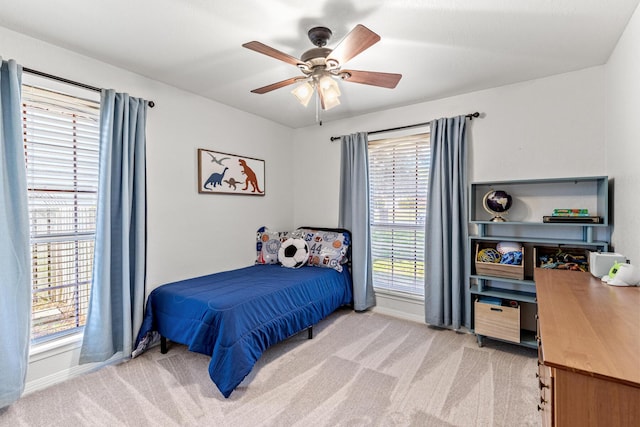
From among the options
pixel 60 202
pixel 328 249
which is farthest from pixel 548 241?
pixel 60 202

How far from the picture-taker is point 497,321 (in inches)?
102

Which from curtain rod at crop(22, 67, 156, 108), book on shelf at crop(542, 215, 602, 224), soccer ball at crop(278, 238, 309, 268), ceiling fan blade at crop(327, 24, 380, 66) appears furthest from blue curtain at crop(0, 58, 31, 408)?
book on shelf at crop(542, 215, 602, 224)

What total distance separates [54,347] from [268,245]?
2.05m

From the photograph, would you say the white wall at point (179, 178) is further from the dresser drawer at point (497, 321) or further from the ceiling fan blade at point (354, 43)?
the dresser drawer at point (497, 321)

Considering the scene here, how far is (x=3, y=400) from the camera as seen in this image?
5.99 feet

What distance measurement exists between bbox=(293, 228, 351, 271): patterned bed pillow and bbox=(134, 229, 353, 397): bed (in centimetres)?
23

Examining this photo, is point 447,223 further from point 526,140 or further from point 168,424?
point 168,424

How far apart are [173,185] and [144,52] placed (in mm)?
1125

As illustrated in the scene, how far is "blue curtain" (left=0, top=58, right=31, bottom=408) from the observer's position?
6.03 feet

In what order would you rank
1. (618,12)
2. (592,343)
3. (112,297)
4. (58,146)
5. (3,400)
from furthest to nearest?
(112,297), (58,146), (3,400), (618,12), (592,343)

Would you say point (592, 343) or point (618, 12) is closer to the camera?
point (592, 343)

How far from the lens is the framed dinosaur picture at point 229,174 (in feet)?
10.1

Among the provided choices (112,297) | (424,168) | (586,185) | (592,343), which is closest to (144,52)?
(112,297)

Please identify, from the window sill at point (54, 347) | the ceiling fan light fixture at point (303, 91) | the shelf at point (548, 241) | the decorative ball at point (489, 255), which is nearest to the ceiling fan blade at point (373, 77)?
the ceiling fan light fixture at point (303, 91)
